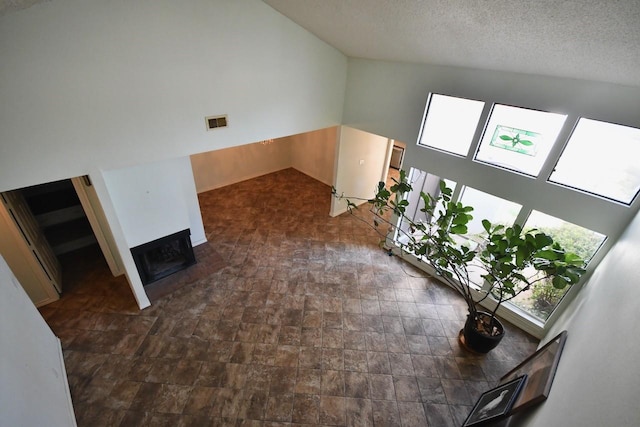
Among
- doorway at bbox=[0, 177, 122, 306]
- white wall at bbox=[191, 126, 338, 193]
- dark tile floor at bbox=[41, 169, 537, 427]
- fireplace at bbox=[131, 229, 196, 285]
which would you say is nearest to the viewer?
dark tile floor at bbox=[41, 169, 537, 427]

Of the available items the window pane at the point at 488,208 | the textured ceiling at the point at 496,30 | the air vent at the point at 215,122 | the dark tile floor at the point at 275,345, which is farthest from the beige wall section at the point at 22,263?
the window pane at the point at 488,208

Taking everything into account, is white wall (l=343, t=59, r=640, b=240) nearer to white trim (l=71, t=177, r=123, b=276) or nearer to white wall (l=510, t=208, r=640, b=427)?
white wall (l=510, t=208, r=640, b=427)

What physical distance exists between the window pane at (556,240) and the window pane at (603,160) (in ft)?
1.91

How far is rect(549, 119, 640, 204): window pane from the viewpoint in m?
3.26

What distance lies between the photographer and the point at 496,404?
307 centimetres

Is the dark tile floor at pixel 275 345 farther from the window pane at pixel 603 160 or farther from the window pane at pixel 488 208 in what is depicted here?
the window pane at pixel 603 160

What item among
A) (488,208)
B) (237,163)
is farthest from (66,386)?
(237,163)

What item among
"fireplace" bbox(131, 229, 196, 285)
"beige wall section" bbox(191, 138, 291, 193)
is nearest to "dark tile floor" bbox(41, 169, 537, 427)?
"fireplace" bbox(131, 229, 196, 285)

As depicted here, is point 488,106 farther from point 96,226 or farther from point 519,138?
point 96,226

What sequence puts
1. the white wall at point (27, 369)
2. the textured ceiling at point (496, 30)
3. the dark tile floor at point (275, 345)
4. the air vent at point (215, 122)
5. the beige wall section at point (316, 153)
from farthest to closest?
the beige wall section at point (316, 153), the air vent at point (215, 122), the dark tile floor at point (275, 345), the textured ceiling at point (496, 30), the white wall at point (27, 369)

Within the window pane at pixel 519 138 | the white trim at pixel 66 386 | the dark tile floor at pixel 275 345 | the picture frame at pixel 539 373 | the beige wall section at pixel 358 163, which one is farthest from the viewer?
the beige wall section at pixel 358 163

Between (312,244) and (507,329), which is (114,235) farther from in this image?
(507,329)

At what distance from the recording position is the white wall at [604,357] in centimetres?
148

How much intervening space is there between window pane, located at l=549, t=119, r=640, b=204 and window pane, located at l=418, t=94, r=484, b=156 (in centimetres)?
129
